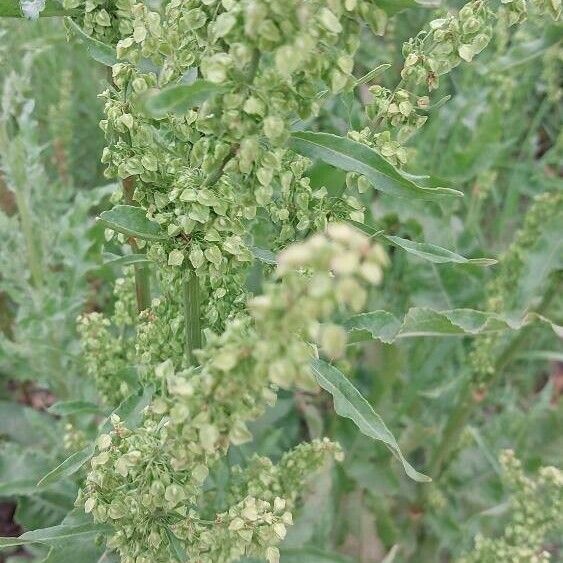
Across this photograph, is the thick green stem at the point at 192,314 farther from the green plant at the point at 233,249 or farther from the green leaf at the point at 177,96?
the green leaf at the point at 177,96

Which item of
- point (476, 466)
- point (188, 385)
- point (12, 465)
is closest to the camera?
point (188, 385)

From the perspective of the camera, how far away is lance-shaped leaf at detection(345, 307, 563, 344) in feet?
3.64

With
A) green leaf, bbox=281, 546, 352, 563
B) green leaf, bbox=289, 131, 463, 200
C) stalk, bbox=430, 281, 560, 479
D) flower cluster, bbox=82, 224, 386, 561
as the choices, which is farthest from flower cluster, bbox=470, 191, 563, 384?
green leaf, bbox=289, 131, 463, 200

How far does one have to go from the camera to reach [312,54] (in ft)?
2.33

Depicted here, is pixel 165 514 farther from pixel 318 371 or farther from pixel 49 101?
pixel 49 101

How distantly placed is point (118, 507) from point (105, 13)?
23.7 inches

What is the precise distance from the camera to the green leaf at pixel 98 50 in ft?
3.18

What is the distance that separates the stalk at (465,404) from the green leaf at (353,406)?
2.82 feet

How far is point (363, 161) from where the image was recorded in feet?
2.85

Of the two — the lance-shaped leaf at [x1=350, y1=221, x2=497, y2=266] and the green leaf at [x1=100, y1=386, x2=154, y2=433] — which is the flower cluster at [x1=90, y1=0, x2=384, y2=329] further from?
the green leaf at [x1=100, y1=386, x2=154, y2=433]

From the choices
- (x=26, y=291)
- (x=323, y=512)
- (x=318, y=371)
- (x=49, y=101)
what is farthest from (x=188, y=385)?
(x=49, y=101)

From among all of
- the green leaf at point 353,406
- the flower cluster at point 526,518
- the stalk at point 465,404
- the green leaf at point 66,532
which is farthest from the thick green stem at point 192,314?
the stalk at point 465,404

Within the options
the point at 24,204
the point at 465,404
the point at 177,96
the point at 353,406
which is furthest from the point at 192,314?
the point at 465,404

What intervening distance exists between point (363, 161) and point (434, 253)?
6.9 inches
